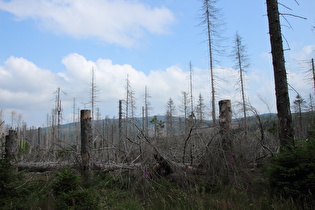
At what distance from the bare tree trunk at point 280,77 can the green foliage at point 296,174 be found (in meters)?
0.84

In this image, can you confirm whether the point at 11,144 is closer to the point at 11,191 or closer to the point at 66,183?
the point at 11,191

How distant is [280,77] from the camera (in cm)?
591

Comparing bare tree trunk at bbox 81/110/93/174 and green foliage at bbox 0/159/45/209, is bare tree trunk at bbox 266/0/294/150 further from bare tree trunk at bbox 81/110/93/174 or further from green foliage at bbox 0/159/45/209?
green foliage at bbox 0/159/45/209

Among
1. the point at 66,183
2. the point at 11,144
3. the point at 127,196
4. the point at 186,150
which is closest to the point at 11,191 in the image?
the point at 66,183

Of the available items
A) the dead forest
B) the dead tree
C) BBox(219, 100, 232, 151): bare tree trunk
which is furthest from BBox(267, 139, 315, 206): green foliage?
the dead tree

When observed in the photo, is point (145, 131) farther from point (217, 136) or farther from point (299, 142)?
point (299, 142)

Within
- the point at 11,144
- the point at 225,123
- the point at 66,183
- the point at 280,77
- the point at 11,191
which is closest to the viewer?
the point at 66,183

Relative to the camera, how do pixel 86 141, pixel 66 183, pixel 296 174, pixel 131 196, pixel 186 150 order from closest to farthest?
pixel 66 183 → pixel 296 174 → pixel 131 196 → pixel 86 141 → pixel 186 150

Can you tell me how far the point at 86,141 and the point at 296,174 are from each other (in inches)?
209

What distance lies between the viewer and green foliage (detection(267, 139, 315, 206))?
4.36m

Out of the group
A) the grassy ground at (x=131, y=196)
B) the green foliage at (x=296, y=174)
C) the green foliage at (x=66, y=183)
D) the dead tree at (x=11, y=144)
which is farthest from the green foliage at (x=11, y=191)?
the green foliage at (x=296, y=174)

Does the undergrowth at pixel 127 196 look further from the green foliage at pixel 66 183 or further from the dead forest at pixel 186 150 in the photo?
the dead forest at pixel 186 150

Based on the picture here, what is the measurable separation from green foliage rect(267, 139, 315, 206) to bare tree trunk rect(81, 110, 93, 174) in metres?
4.72

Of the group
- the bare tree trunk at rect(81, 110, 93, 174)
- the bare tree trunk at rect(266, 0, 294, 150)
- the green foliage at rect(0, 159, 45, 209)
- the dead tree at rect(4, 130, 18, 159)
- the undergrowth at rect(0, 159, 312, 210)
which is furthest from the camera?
the dead tree at rect(4, 130, 18, 159)
